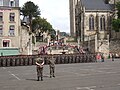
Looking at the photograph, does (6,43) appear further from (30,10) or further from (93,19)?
(30,10)

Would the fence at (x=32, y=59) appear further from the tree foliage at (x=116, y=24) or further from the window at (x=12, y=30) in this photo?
the tree foliage at (x=116, y=24)

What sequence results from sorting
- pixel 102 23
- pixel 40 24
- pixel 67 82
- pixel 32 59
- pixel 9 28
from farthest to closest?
pixel 40 24, pixel 102 23, pixel 9 28, pixel 32 59, pixel 67 82

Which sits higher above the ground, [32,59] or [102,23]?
[102,23]

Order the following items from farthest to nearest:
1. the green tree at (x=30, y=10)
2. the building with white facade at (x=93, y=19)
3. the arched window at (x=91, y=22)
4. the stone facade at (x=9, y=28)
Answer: the green tree at (x=30, y=10), the arched window at (x=91, y=22), the building with white facade at (x=93, y=19), the stone facade at (x=9, y=28)

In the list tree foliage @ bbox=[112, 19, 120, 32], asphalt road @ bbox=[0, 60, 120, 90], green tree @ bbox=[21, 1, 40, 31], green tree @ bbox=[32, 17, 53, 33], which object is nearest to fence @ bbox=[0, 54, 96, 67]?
asphalt road @ bbox=[0, 60, 120, 90]

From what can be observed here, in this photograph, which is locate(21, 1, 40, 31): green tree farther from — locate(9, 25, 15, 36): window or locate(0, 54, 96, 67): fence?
locate(0, 54, 96, 67): fence

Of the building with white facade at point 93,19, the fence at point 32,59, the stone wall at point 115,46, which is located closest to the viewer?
the fence at point 32,59

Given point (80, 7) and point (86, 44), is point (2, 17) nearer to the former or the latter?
point (86, 44)

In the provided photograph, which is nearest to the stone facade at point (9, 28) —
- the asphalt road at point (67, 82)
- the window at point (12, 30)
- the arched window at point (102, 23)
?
the window at point (12, 30)

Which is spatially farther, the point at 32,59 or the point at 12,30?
the point at 12,30

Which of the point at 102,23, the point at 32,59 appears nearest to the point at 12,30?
the point at 32,59

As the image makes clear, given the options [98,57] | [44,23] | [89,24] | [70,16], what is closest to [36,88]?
[98,57]

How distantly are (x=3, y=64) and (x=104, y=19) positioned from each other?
161ft

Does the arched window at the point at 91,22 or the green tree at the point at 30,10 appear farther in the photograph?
the green tree at the point at 30,10
